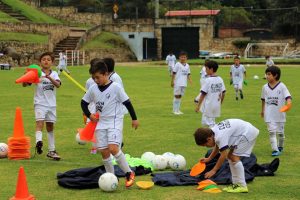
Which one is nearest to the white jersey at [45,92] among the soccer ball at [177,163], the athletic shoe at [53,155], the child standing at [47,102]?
the child standing at [47,102]

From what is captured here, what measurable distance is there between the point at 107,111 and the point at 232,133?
1.91 metres

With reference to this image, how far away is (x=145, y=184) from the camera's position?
8477mm

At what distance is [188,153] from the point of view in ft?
37.1

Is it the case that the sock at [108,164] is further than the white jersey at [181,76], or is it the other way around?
the white jersey at [181,76]

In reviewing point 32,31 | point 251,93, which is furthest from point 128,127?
point 32,31

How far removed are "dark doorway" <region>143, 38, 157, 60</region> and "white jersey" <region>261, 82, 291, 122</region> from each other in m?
53.4

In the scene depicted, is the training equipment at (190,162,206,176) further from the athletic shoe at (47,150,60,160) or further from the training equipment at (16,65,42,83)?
the training equipment at (16,65,42,83)

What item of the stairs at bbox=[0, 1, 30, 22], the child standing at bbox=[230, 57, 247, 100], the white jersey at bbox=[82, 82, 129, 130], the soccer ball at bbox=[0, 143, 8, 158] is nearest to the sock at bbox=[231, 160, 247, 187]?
the white jersey at bbox=[82, 82, 129, 130]

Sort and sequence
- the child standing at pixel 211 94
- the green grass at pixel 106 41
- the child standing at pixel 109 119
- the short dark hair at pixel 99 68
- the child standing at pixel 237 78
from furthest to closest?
the green grass at pixel 106 41
the child standing at pixel 237 78
the child standing at pixel 211 94
the child standing at pixel 109 119
the short dark hair at pixel 99 68

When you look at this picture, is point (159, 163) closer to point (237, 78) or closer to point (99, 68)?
point (99, 68)

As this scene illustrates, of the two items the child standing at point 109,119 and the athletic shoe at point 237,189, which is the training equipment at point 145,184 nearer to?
the child standing at point 109,119

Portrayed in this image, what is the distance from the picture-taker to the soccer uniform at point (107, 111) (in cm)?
847

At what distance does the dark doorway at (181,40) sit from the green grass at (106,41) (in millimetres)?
5427

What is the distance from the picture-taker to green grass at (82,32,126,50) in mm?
58969
